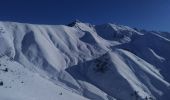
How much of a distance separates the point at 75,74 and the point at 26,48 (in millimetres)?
11768

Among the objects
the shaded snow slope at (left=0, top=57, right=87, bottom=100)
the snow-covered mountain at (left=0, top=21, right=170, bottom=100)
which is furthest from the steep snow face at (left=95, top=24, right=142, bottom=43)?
the shaded snow slope at (left=0, top=57, right=87, bottom=100)

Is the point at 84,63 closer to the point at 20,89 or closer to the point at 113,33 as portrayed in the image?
the point at 113,33

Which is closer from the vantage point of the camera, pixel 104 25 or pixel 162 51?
pixel 162 51

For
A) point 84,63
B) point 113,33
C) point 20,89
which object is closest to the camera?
point 20,89

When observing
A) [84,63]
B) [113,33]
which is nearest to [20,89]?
[84,63]

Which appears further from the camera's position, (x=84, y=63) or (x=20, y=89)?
(x=84, y=63)

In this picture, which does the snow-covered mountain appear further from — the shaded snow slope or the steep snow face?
the steep snow face

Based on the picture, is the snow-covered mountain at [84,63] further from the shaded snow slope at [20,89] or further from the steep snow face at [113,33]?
the steep snow face at [113,33]

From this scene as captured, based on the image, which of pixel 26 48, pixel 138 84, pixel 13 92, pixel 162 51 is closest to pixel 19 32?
pixel 26 48

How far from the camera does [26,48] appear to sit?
6988 cm

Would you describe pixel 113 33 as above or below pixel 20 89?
above

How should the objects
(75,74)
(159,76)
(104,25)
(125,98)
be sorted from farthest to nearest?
(104,25) < (159,76) < (75,74) < (125,98)

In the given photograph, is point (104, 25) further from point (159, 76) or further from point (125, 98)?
point (125, 98)

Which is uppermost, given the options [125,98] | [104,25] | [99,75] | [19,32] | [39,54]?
[104,25]
